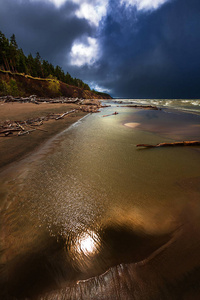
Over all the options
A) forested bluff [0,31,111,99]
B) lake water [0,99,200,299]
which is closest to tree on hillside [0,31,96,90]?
forested bluff [0,31,111,99]

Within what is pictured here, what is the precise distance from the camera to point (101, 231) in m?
1.92

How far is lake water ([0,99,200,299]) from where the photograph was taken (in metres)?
1.33

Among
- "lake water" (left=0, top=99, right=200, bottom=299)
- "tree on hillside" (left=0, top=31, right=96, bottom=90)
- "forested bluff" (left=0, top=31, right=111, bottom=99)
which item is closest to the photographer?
"lake water" (left=0, top=99, right=200, bottom=299)

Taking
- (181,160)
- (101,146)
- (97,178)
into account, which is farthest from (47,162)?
(181,160)

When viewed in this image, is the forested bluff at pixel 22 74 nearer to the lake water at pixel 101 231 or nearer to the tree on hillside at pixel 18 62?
the tree on hillside at pixel 18 62

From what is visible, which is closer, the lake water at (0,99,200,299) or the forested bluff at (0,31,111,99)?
the lake water at (0,99,200,299)

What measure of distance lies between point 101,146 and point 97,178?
8.18 feet

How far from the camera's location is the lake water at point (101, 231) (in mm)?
1325

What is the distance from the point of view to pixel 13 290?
126 cm

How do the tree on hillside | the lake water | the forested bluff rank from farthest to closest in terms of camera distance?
the tree on hillside → the forested bluff → the lake water

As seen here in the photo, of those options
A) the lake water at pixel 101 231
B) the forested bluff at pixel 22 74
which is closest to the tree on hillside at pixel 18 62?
the forested bluff at pixel 22 74

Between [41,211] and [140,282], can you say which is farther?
[41,211]

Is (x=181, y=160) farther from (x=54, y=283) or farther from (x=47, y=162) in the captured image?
(x=47, y=162)

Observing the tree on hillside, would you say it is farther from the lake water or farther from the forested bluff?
the lake water
